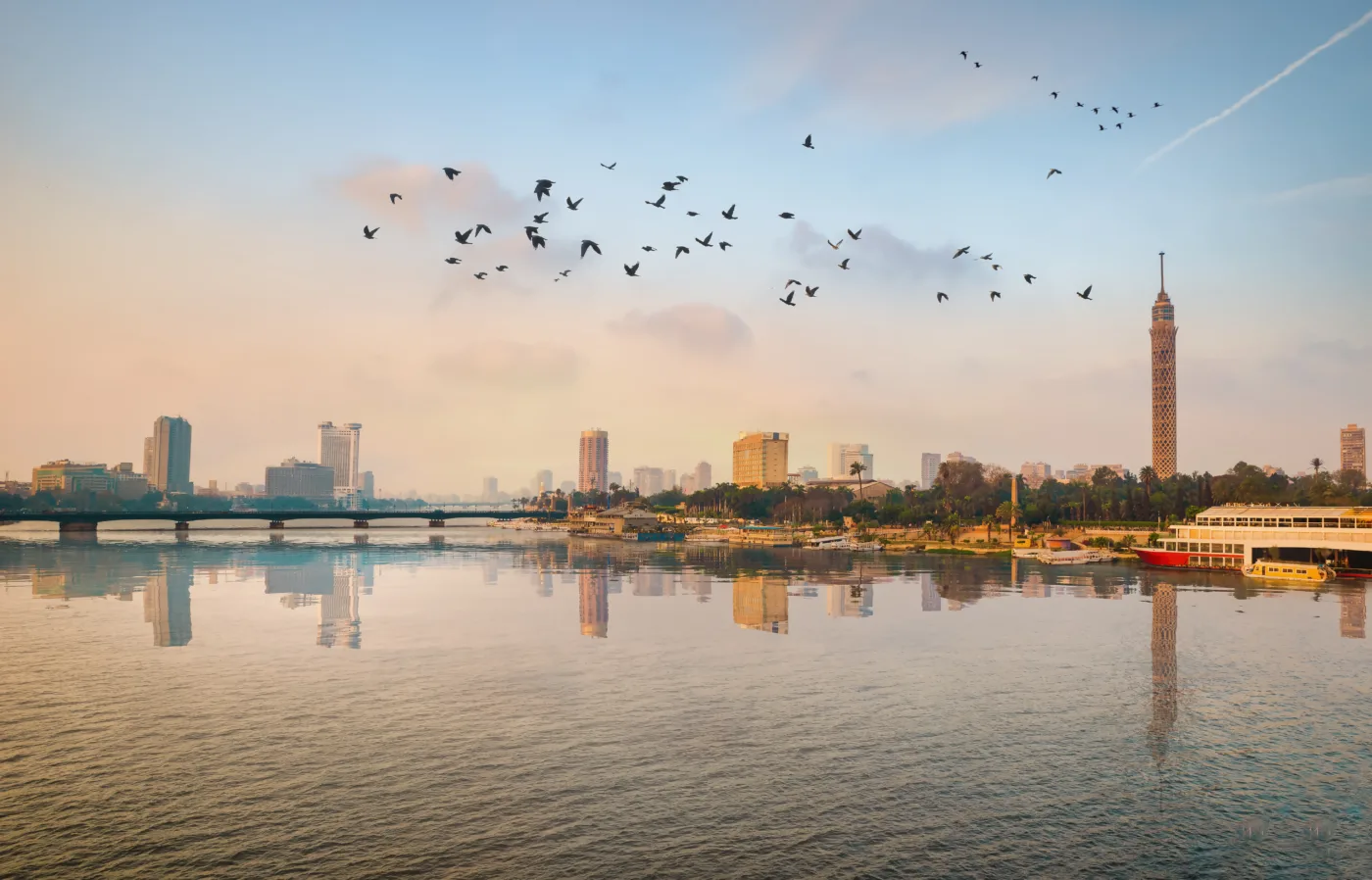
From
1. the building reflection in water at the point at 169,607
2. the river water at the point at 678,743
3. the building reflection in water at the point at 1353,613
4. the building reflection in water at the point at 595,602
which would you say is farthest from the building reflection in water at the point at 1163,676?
the building reflection in water at the point at 169,607

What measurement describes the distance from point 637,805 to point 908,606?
1984 inches

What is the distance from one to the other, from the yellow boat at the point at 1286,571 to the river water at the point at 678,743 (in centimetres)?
3100

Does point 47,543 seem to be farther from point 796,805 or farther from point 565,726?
point 796,805

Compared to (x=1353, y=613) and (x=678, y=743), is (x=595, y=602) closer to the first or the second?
(x=678, y=743)

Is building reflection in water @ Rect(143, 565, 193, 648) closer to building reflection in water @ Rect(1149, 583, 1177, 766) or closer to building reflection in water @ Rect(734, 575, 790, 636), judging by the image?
building reflection in water @ Rect(734, 575, 790, 636)


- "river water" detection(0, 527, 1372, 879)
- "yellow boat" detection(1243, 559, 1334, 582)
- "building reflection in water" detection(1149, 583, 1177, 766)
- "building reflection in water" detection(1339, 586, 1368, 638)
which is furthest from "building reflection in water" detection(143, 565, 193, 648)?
"yellow boat" detection(1243, 559, 1334, 582)

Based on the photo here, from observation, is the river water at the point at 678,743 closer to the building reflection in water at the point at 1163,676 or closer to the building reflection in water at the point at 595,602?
the building reflection in water at the point at 1163,676

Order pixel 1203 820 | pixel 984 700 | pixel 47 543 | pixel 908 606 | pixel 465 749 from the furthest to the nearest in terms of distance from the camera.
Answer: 1. pixel 47 543
2. pixel 908 606
3. pixel 984 700
4. pixel 465 749
5. pixel 1203 820

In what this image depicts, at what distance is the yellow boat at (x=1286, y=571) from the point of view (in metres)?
93.1

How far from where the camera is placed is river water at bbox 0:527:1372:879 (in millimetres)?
22234

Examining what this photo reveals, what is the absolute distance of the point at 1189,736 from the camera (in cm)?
3234

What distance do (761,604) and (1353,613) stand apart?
1736 inches

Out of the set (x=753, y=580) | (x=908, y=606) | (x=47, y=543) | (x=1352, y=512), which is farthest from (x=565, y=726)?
(x=47, y=543)

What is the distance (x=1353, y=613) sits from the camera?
2621 inches
